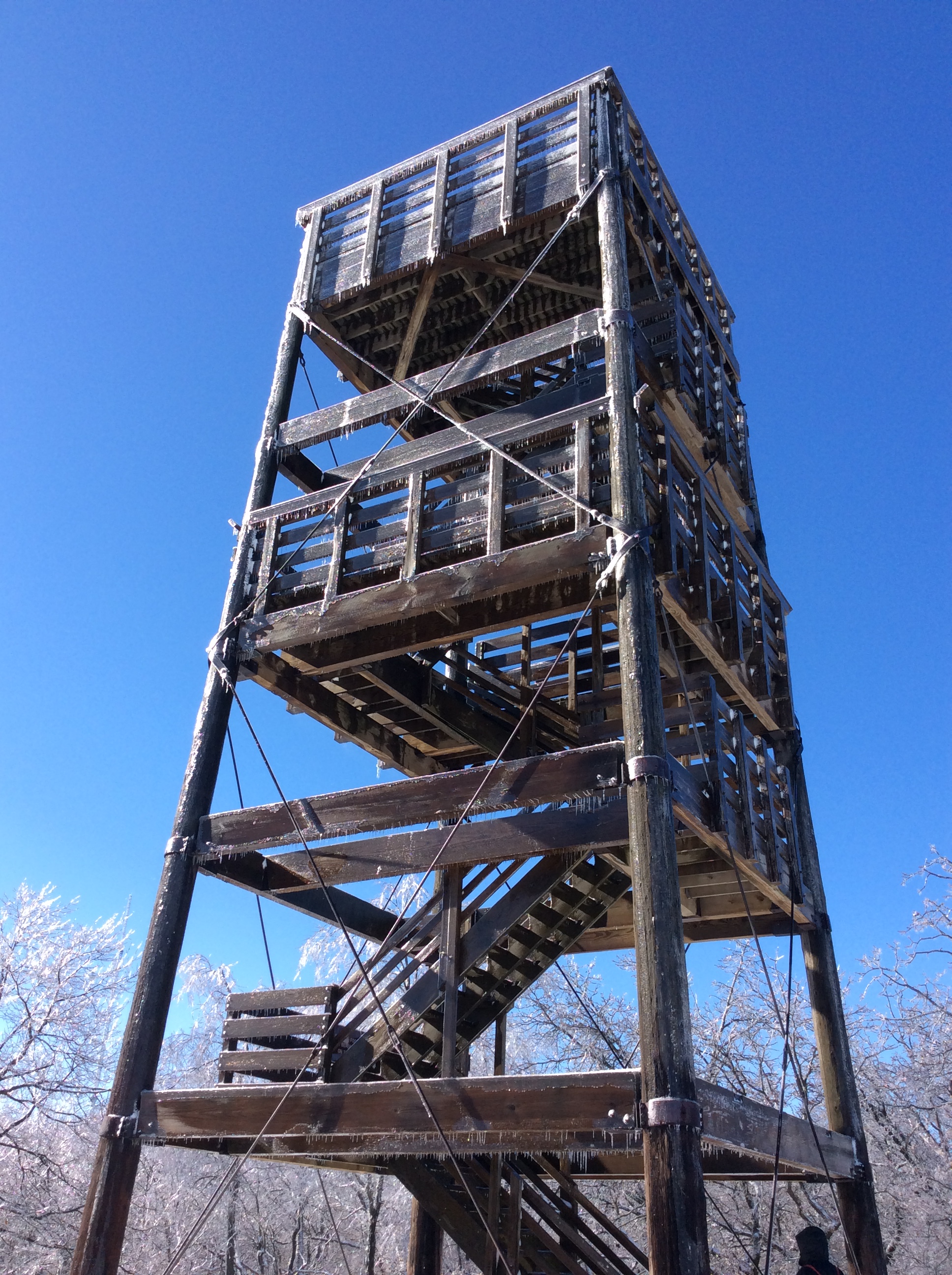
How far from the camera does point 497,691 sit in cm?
1165

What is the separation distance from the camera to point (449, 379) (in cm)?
959

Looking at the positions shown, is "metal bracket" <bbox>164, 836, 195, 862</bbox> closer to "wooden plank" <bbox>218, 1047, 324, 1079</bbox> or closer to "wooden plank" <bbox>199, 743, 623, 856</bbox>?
"wooden plank" <bbox>199, 743, 623, 856</bbox>

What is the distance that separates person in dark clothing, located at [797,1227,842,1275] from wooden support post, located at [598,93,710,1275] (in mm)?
2222

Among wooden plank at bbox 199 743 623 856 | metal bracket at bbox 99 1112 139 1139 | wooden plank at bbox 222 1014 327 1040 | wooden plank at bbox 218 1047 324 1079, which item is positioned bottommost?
metal bracket at bbox 99 1112 139 1139

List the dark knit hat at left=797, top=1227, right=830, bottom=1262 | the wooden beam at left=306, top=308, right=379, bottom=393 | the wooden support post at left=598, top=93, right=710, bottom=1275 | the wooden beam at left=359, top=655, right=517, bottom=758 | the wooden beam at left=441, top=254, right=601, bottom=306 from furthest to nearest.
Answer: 1. the wooden beam at left=306, top=308, right=379, bottom=393
2. the wooden beam at left=441, top=254, right=601, bottom=306
3. the wooden beam at left=359, top=655, right=517, bottom=758
4. the dark knit hat at left=797, top=1227, right=830, bottom=1262
5. the wooden support post at left=598, top=93, right=710, bottom=1275

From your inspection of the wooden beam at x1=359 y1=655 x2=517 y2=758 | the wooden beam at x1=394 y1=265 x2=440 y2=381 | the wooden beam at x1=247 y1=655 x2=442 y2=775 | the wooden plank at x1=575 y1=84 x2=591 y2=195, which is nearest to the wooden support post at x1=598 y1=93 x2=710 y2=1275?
the wooden plank at x1=575 y1=84 x2=591 y2=195

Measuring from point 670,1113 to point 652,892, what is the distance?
1287 mm

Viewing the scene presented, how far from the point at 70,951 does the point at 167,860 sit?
18.2 meters

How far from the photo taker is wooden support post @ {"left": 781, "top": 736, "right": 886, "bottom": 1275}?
895 centimetres

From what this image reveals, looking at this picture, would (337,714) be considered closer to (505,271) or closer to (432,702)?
→ (432,702)

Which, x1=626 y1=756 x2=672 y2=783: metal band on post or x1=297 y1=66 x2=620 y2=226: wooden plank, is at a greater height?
x1=297 y1=66 x2=620 y2=226: wooden plank

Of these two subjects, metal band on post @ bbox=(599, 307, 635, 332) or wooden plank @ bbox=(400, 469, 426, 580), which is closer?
wooden plank @ bbox=(400, 469, 426, 580)

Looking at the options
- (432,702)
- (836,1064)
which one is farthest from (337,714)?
(836,1064)

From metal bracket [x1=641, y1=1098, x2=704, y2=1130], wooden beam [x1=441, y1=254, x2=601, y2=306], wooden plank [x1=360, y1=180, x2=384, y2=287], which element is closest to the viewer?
metal bracket [x1=641, y1=1098, x2=704, y2=1130]
